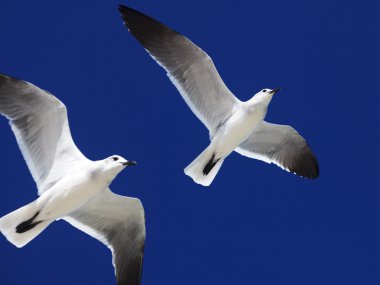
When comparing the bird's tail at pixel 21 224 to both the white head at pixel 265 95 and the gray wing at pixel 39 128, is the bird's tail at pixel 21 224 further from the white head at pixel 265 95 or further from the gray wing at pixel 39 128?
the white head at pixel 265 95

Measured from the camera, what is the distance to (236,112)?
8.74 metres

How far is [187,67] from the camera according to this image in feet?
28.3

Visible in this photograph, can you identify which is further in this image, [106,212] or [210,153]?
[210,153]

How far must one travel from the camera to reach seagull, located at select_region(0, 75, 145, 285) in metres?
7.27

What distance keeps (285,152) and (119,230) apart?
102 inches

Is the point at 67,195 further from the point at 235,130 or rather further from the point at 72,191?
the point at 235,130

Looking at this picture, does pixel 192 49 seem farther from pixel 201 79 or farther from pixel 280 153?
pixel 280 153

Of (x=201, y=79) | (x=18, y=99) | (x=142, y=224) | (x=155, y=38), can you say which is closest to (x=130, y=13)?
(x=155, y=38)

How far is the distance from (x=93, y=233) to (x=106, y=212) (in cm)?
25

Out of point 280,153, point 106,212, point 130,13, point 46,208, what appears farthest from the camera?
point 280,153

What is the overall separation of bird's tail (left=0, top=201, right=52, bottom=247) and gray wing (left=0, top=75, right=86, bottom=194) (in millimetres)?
375

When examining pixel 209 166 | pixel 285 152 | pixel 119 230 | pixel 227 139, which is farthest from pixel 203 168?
pixel 285 152

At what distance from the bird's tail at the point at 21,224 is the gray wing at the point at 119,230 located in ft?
2.36

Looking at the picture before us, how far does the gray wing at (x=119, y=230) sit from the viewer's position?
25.7ft
